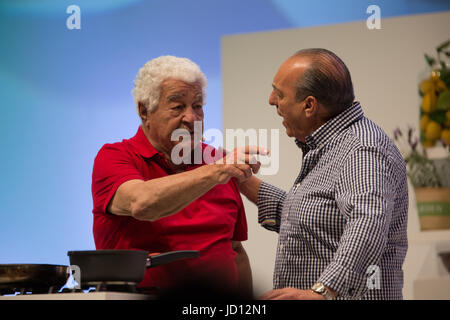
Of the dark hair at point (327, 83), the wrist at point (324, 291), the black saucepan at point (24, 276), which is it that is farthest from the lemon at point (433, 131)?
the black saucepan at point (24, 276)

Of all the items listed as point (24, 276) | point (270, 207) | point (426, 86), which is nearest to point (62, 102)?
point (270, 207)

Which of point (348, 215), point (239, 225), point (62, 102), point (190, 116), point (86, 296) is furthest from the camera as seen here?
point (62, 102)

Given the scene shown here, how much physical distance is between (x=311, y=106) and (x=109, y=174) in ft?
2.01

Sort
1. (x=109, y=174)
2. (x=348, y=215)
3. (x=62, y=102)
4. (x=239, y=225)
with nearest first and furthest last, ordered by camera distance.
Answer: (x=348, y=215) → (x=109, y=174) → (x=239, y=225) → (x=62, y=102)

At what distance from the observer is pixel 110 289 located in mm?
1337

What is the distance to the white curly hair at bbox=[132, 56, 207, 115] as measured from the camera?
6.25ft

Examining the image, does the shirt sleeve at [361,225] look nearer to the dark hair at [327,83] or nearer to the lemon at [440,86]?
the dark hair at [327,83]

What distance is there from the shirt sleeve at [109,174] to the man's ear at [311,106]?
1.70ft

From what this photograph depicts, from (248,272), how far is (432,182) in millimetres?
775

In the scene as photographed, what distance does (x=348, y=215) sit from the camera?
1.35m

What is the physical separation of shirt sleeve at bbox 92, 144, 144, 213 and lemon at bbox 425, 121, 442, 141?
1082mm

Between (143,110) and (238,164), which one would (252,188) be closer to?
(238,164)

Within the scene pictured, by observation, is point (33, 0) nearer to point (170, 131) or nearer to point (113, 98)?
point (113, 98)
